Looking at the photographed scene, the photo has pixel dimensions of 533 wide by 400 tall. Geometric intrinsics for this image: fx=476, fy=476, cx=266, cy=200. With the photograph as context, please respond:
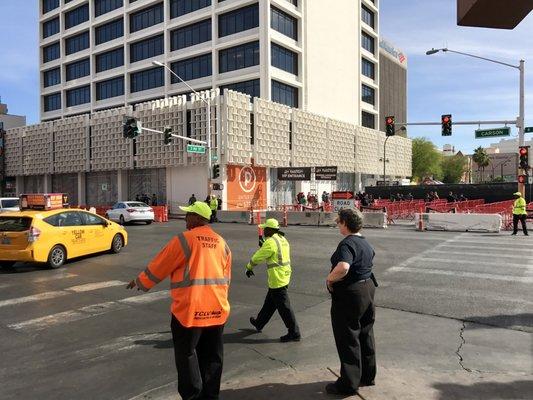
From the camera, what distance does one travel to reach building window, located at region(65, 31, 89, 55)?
63500 millimetres

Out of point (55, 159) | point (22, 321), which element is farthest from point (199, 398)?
point (55, 159)

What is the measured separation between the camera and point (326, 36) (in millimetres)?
54250

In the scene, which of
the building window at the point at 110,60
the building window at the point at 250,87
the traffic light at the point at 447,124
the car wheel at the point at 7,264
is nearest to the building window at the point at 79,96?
the building window at the point at 110,60

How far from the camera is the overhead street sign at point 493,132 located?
28484 mm

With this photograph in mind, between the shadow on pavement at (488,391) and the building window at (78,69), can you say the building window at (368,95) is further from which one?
the shadow on pavement at (488,391)

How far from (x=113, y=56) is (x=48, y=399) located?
61163 mm

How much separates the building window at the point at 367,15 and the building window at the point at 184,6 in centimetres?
2639

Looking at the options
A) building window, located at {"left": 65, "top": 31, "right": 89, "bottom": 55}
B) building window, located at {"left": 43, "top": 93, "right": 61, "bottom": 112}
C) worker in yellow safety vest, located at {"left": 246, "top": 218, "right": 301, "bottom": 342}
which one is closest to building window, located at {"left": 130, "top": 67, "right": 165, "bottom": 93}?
building window, located at {"left": 65, "top": 31, "right": 89, "bottom": 55}

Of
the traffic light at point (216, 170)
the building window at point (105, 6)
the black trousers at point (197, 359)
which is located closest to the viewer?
the black trousers at point (197, 359)

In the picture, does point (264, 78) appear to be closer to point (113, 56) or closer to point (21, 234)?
point (113, 56)

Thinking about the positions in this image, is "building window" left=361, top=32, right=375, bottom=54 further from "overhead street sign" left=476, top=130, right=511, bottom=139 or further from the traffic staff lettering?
the traffic staff lettering

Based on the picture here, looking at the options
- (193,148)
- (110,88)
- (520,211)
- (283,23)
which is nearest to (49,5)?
(110,88)

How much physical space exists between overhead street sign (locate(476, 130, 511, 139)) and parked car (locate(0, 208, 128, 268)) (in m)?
24.1

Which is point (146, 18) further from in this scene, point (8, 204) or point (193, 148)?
point (8, 204)
